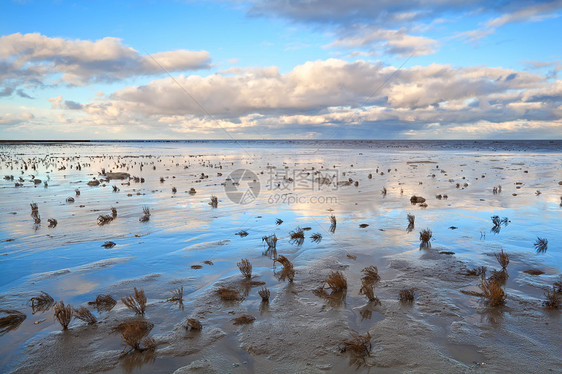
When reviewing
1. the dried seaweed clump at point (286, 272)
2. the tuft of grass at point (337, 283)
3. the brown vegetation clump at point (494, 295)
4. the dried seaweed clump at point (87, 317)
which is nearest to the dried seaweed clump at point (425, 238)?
the brown vegetation clump at point (494, 295)

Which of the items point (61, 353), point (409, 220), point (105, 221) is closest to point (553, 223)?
point (409, 220)

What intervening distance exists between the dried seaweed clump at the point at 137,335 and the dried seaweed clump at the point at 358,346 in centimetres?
309

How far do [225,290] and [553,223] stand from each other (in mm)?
12853

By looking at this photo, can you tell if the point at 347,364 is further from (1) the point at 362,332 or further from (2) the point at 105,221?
(2) the point at 105,221

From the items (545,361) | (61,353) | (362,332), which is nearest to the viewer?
(545,361)

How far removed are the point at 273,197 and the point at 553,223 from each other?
12754mm

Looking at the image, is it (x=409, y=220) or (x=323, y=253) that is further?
(x=409, y=220)

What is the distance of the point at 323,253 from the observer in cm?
978

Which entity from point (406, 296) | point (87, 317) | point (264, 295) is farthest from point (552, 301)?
point (87, 317)

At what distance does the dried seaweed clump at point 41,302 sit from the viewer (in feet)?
21.5

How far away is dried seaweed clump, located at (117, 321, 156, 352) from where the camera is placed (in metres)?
5.19

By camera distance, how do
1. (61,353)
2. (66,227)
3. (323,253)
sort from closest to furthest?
(61,353), (323,253), (66,227)

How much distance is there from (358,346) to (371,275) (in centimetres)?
296

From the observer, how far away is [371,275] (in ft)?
25.8
